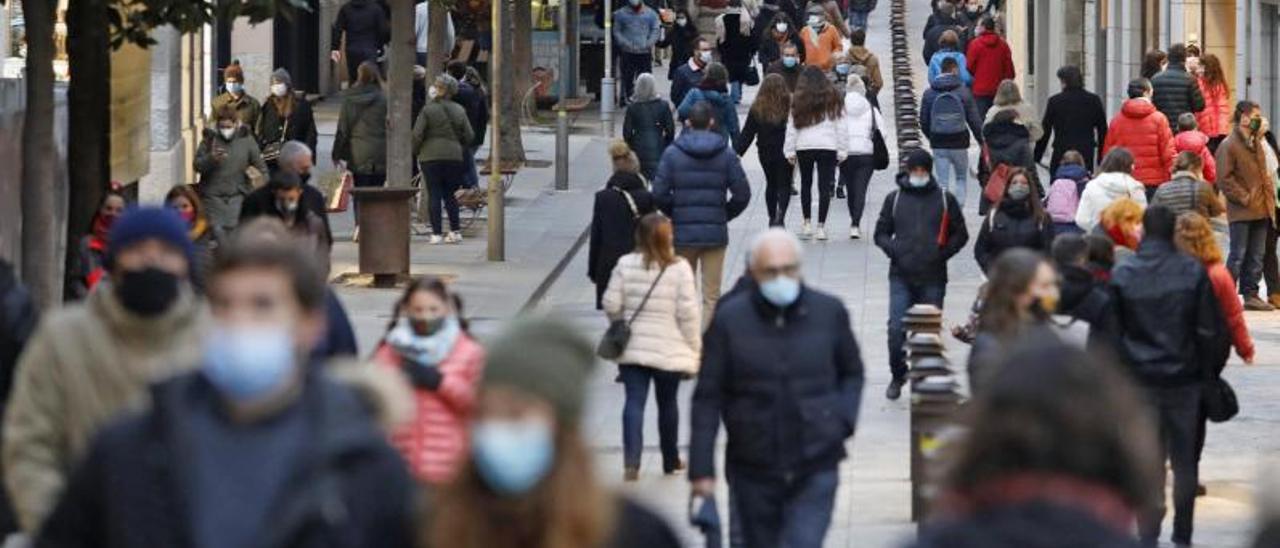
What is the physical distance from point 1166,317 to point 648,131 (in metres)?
14.2

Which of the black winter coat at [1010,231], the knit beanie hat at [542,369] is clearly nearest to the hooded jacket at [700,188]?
the black winter coat at [1010,231]

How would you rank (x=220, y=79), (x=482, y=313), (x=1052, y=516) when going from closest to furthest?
(x=1052, y=516) → (x=482, y=313) → (x=220, y=79)

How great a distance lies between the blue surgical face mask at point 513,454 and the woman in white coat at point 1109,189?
13.9 m

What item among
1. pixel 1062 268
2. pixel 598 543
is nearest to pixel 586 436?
pixel 598 543

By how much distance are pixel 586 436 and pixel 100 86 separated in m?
11.8

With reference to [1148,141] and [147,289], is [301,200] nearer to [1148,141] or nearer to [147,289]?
[1148,141]

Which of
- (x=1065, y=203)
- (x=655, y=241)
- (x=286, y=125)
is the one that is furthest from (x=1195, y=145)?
(x=286, y=125)

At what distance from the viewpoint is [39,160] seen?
14.4 metres

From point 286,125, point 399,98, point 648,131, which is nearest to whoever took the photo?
point 399,98

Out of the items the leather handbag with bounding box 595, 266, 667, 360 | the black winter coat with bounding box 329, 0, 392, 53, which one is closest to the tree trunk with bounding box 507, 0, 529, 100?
the black winter coat with bounding box 329, 0, 392, 53

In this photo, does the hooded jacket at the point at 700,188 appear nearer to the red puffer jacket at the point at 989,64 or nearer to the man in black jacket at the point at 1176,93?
the man in black jacket at the point at 1176,93

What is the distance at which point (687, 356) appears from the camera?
13.8 m

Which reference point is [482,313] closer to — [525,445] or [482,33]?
[525,445]

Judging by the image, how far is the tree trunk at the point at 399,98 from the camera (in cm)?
2372
